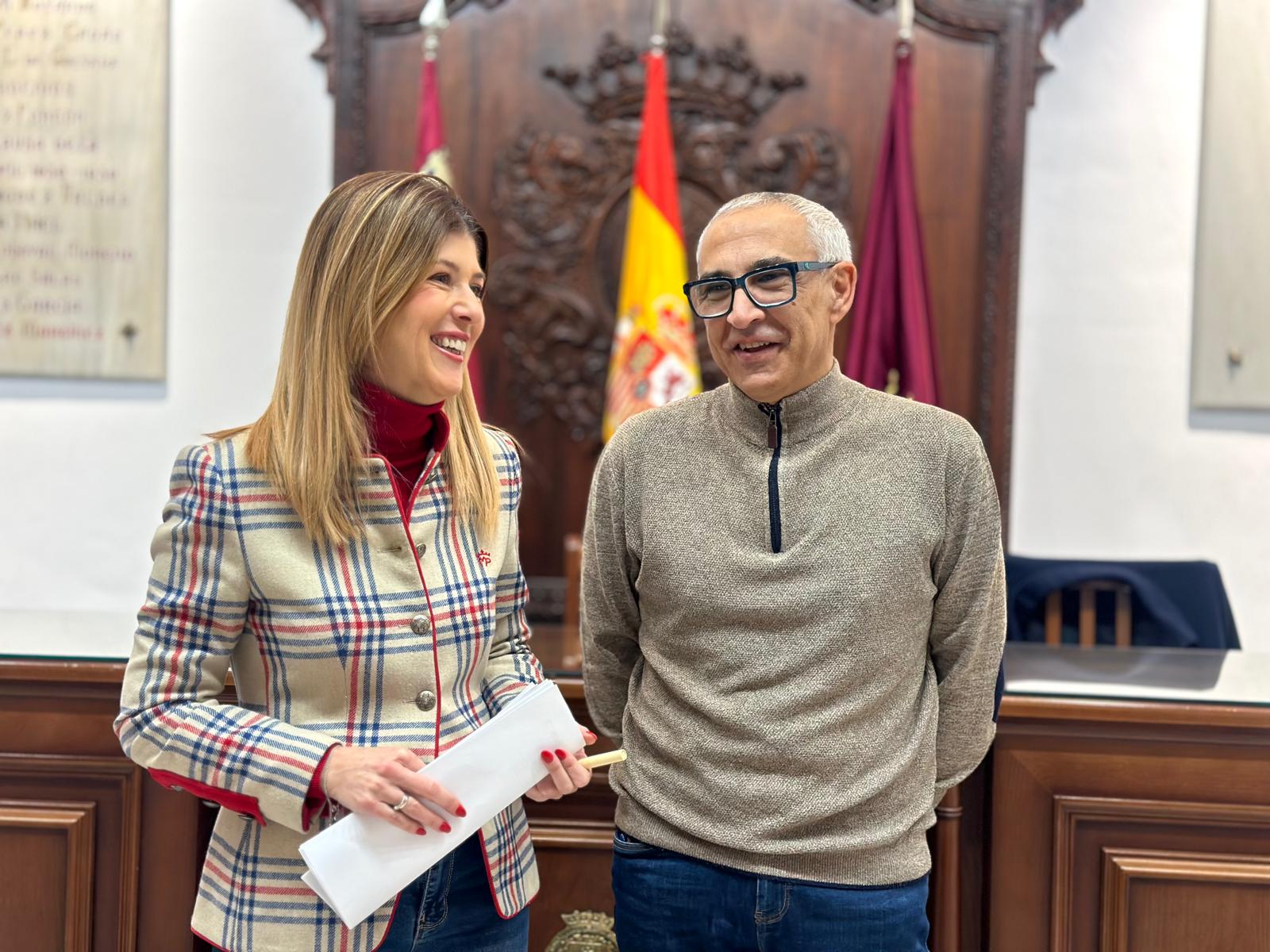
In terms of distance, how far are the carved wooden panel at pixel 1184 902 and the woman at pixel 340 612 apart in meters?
0.94

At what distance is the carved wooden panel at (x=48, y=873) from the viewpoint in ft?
5.73

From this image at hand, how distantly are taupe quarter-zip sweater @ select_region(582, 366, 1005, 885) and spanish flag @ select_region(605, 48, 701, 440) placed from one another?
167 cm

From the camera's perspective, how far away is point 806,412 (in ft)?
4.78

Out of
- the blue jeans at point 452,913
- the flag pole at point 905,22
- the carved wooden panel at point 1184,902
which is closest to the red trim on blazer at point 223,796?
the blue jeans at point 452,913

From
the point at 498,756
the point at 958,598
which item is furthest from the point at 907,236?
the point at 498,756

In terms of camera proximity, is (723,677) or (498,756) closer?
(498,756)

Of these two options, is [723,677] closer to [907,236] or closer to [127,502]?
[907,236]

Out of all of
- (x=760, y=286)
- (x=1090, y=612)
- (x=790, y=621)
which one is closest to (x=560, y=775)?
(x=790, y=621)

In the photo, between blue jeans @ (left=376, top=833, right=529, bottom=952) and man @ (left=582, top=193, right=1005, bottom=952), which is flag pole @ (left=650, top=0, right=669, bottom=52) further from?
blue jeans @ (left=376, top=833, right=529, bottom=952)

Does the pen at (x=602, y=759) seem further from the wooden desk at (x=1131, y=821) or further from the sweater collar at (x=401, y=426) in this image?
the wooden desk at (x=1131, y=821)

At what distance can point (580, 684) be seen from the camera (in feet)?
5.80

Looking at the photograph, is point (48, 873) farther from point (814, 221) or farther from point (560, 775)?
point (814, 221)

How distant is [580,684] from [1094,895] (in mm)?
839

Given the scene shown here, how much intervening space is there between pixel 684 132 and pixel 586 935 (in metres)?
2.55
